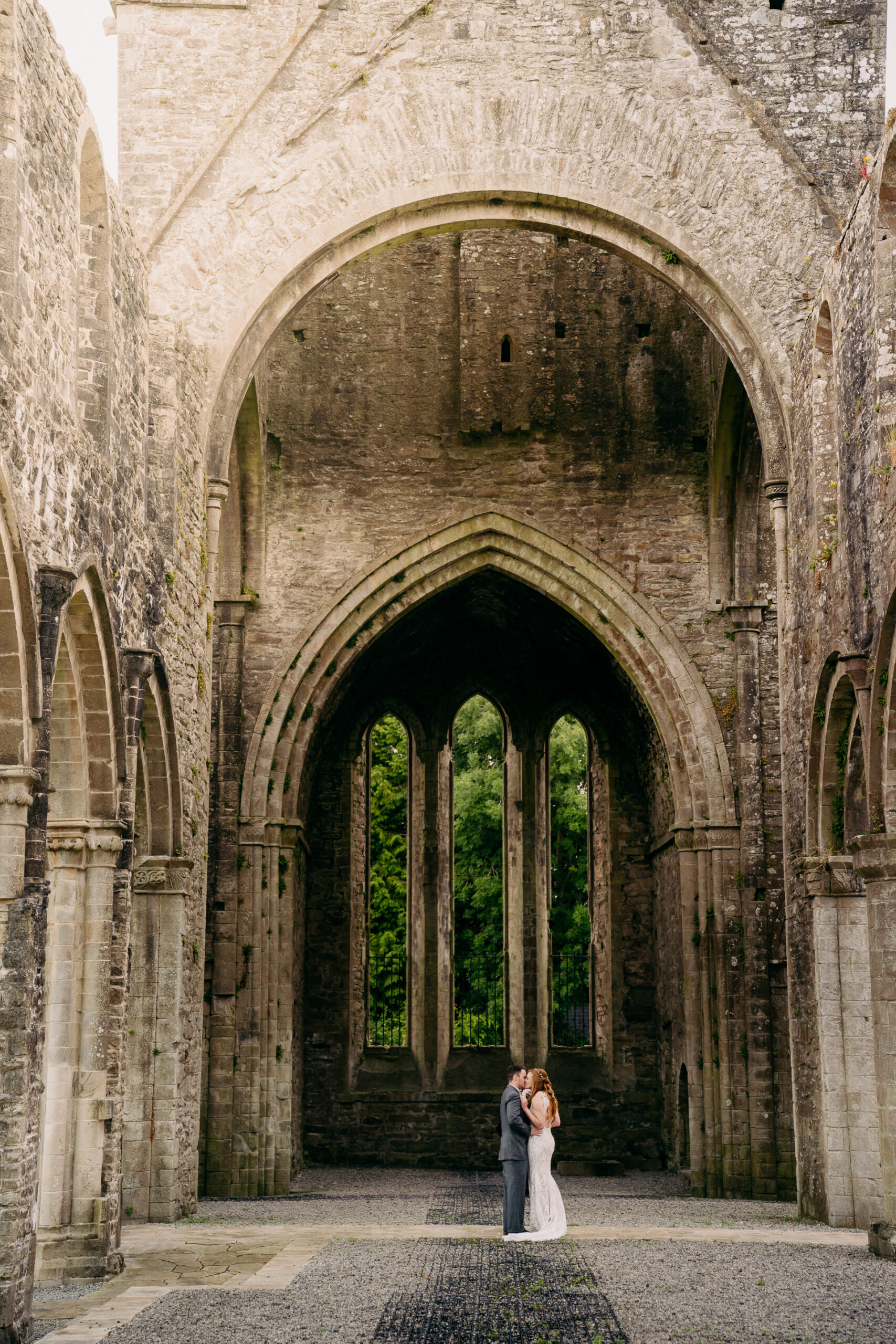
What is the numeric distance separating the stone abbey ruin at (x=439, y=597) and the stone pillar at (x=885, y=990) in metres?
0.03

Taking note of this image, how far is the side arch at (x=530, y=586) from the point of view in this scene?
41.5 feet

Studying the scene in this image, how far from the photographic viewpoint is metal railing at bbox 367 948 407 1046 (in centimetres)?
1553

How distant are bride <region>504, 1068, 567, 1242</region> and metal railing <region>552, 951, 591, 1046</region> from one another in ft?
23.7

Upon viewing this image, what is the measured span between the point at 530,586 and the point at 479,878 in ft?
16.8

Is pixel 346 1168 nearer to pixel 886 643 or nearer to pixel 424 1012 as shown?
pixel 424 1012

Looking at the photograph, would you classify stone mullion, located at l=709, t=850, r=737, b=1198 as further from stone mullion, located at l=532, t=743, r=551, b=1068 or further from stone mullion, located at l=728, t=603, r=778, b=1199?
stone mullion, located at l=532, t=743, r=551, b=1068

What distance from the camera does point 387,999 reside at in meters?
16.0

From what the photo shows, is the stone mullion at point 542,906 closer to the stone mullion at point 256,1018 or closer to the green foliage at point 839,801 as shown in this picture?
the stone mullion at point 256,1018

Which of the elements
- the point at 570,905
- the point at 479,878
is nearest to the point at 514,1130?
the point at 570,905

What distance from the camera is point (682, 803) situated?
12.8m

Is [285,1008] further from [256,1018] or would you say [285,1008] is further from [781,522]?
[781,522]

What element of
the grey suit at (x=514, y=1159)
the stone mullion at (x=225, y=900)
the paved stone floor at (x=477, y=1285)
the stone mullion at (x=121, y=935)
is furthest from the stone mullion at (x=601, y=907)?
the stone mullion at (x=121, y=935)

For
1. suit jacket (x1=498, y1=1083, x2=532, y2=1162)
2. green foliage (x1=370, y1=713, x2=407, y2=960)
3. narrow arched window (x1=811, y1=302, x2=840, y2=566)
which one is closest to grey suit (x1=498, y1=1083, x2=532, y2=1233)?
suit jacket (x1=498, y1=1083, x2=532, y2=1162)

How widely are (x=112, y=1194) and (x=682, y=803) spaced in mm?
6970
